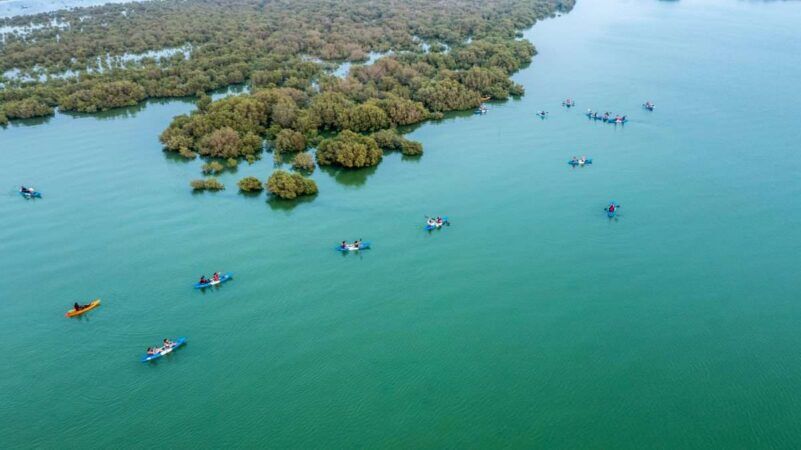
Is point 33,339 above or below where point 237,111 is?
below

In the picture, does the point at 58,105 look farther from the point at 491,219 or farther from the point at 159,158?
the point at 491,219

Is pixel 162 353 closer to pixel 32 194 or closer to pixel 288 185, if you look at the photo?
pixel 288 185

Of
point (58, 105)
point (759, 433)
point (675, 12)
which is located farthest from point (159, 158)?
point (675, 12)

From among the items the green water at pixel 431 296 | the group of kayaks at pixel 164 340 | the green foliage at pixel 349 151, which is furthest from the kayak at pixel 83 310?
the green foliage at pixel 349 151

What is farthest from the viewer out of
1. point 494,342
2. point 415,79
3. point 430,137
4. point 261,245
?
point 415,79

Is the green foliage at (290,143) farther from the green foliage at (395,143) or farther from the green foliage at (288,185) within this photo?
the green foliage at (288,185)

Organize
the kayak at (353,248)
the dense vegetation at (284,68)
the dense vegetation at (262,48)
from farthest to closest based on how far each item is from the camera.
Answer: the dense vegetation at (262,48), the dense vegetation at (284,68), the kayak at (353,248)
